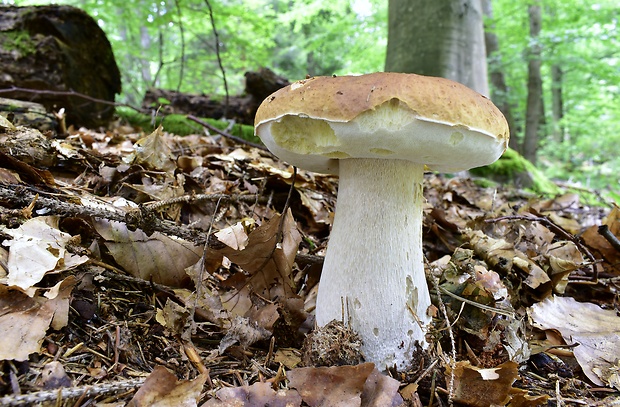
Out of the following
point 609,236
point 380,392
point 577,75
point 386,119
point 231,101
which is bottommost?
point 380,392

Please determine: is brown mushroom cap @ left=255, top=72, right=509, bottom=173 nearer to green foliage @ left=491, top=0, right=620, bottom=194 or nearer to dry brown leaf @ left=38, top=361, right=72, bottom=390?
dry brown leaf @ left=38, top=361, right=72, bottom=390

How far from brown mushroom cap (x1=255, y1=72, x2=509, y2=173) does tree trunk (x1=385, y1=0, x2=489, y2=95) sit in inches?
164

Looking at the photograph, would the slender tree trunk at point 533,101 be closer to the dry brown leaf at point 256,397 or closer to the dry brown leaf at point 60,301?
the dry brown leaf at point 256,397

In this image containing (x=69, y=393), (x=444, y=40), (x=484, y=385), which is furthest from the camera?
(x=444, y=40)

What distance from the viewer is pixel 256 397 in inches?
50.1

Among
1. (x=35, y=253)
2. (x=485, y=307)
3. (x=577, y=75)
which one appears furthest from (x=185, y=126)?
(x=577, y=75)

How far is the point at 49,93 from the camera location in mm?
3570

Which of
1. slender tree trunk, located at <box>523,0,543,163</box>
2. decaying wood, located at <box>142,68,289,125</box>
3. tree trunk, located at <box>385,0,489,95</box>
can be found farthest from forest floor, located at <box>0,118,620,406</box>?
slender tree trunk, located at <box>523,0,543,163</box>

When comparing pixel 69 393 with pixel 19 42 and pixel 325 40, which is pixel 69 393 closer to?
pixel 19 42

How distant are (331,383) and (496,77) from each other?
13710mm

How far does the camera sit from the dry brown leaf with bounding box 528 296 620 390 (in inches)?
67.5

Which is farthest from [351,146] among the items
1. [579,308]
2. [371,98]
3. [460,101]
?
[579,308]

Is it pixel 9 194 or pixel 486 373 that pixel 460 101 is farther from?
pixel 9 194

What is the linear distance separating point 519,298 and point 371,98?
1591mm
